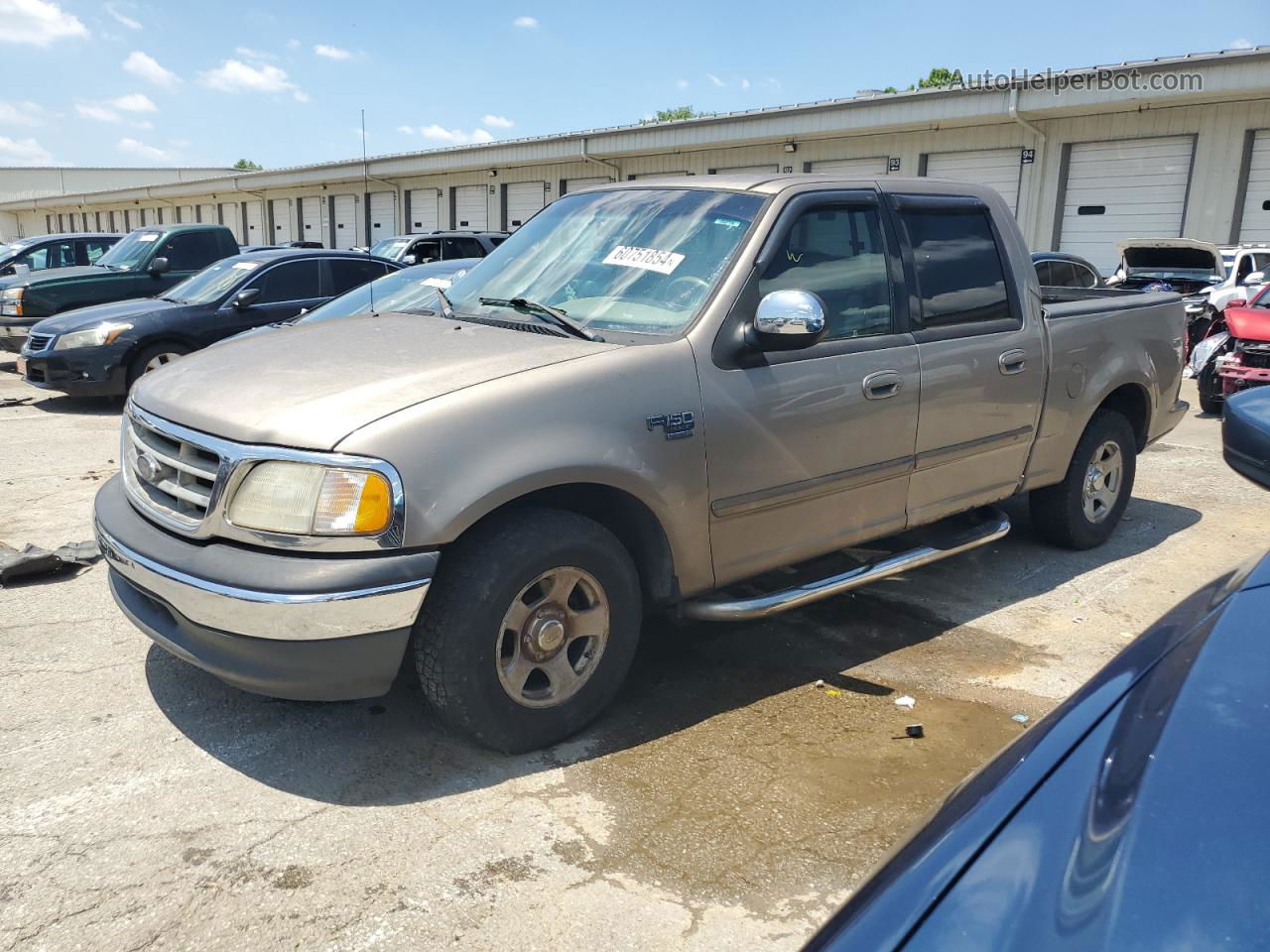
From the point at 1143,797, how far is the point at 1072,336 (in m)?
4.14

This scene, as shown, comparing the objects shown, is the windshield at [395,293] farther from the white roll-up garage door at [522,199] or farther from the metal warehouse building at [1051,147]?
the white roll-up garage door at [522,199]

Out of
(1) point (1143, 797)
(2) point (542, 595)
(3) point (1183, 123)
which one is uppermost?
(3) point (1183, 123)

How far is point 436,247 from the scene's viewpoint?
15.9m

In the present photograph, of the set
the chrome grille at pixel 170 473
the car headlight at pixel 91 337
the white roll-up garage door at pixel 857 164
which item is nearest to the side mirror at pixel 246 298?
the car headlight at pixel 91 337

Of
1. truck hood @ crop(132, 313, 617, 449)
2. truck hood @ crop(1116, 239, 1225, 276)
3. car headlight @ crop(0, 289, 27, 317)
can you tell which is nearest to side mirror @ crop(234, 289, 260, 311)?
car headlight @ crop(0, 289, 27, 317)

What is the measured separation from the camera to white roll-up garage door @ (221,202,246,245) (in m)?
46.1

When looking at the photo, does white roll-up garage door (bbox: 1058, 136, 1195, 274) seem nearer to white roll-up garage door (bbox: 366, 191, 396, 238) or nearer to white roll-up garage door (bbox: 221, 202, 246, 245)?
white roll-up garage door (bbox: 366, 191, 396, 238)

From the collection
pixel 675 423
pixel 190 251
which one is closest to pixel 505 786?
pixel 675 423

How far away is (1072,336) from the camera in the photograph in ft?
16.3

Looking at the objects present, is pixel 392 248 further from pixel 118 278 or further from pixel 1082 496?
pixel 1082 496

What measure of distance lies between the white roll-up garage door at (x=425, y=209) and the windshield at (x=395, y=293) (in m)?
26.1

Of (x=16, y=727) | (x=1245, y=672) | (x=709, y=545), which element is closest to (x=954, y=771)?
(x=709, y=545)

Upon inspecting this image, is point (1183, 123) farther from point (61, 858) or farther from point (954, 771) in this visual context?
point (61, 858)

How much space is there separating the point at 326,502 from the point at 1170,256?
1539 centimetres
